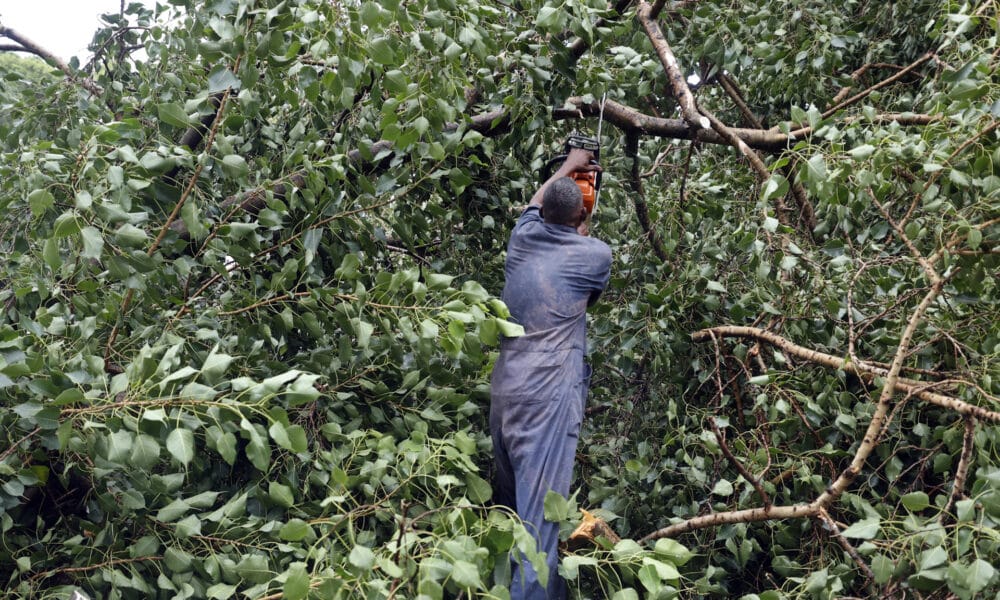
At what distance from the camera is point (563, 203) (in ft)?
10.3

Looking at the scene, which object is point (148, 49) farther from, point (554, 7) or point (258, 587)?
point (258, 587)

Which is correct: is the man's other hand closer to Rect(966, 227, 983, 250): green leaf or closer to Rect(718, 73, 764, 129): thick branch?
Rect(966, 227, 983, 250): green leaf

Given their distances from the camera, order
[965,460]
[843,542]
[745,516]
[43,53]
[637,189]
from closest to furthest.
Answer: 1. [965,460]
2. [843,542]
3. [745,516]
4. [637,189]
5. [43,53]

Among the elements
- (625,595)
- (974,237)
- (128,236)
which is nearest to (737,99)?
(974,237)

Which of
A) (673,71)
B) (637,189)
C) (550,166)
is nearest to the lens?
(673,71)

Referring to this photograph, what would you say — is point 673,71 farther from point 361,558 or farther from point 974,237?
point 361,558

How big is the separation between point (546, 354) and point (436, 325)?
0.66 m

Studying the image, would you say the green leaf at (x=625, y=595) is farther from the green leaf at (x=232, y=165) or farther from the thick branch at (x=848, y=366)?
the green leaf at (x=232, y=165)

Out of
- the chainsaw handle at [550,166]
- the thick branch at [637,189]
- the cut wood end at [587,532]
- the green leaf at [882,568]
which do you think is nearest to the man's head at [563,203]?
the chainsaw handle at [550,166]

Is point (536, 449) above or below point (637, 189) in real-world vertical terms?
below

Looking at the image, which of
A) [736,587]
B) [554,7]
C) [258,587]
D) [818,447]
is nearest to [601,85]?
[554,7]

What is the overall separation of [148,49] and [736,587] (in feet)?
11.1

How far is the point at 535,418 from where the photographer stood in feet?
9.55

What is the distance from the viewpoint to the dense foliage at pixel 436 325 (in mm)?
2188
